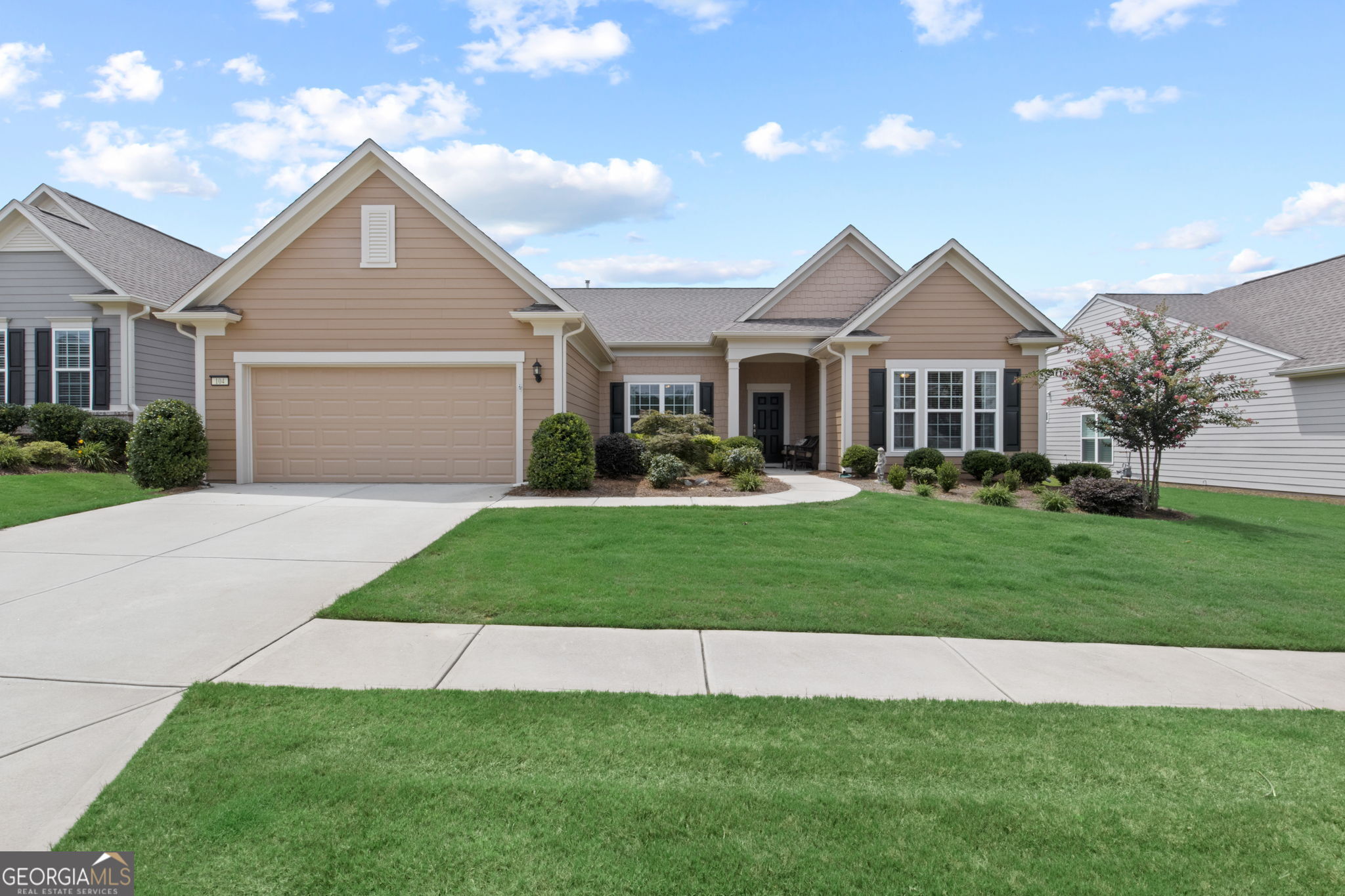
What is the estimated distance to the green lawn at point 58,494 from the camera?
8469 mm

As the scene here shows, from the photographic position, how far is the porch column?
1642 cm

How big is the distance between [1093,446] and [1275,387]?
5048 millimetres

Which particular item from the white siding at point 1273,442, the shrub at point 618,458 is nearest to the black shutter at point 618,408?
the shrub at point 618,458

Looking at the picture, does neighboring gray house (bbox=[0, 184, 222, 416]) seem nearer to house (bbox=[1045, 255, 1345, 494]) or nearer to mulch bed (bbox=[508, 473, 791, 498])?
mulch bed (bbox=[508, 473, 791, 498])

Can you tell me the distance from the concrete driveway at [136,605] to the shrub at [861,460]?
8.31 meters

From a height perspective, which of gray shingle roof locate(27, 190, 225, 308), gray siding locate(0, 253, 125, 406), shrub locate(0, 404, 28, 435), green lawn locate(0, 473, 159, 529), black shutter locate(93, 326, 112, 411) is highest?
gray shingle roof locate(27, 190, 225, 308)

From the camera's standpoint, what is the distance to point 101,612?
15.8 ft

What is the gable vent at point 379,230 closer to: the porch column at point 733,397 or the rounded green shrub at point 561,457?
the rounded green shrub at point 561,457

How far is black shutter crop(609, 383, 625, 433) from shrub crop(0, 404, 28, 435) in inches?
503

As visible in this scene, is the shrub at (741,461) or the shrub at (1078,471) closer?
the shrub at (741,461)

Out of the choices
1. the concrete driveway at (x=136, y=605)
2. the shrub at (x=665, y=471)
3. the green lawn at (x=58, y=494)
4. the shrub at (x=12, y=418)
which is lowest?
the concrete driveway at (x=136, y=605)

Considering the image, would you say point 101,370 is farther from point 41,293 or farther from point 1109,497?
point 1109,497

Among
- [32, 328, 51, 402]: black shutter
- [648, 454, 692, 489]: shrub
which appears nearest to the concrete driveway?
[648, 454, 692, 489]: shrub

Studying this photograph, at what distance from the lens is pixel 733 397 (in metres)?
16.6
